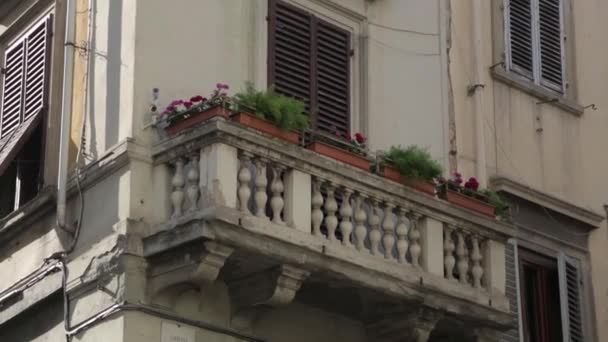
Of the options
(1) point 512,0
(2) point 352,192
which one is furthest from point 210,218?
(1) point 512,0

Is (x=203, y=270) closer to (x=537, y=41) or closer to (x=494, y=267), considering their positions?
(x=494, y=267)

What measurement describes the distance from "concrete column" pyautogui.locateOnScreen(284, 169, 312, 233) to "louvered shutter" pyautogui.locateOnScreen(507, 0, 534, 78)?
5089 millimetres

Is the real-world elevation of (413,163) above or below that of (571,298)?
above

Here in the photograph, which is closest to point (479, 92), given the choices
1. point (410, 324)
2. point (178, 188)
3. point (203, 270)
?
point (410, 324)

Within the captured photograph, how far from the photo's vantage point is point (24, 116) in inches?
583

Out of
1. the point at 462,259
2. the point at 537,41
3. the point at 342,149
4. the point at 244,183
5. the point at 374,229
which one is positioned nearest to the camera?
the point at 244,183

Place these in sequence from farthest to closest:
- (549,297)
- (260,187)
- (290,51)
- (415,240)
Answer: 1. (549,297)
2. (290,51)
3. (415,240)
4. (260,187)

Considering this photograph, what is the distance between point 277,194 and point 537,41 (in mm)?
6044

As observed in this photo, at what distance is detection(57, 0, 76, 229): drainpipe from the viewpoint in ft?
44.0

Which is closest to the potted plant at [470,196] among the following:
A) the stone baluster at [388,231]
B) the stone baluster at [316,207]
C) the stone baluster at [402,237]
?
the stone baluster at [402,237]

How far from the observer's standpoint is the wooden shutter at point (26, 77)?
14.6 metres

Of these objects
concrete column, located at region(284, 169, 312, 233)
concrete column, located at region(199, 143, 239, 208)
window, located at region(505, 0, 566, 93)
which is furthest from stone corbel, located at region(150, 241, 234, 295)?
window, located at region(505, 0, 566, 93)

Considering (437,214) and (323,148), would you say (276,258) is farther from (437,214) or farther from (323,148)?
(437,214)

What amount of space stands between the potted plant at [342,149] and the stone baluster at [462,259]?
126cm
